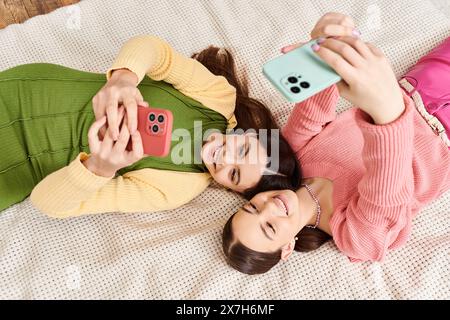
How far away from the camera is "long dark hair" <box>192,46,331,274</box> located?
105 centimetres

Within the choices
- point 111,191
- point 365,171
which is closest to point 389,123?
point 365,171

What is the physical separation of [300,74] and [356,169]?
0.45 meters

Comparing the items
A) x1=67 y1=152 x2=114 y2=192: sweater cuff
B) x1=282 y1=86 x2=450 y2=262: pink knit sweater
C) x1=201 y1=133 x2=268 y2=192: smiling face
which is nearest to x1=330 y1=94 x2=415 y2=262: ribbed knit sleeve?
x1=282 y1=86 x2=450 y2=262: pink knit sweater

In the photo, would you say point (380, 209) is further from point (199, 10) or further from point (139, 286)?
point (199, 10)

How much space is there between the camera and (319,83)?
2.34 feet

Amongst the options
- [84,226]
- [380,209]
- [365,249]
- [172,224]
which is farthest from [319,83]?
[84,226]

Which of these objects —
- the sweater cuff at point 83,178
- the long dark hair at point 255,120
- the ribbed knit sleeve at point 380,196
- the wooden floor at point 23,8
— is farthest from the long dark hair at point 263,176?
the wooden floor at point 23,8

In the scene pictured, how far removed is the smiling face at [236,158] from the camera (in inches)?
41.7

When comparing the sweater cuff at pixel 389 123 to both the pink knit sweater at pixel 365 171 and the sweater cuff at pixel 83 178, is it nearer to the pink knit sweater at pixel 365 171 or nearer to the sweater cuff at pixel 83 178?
the pink knit sweater at pixel 365 171

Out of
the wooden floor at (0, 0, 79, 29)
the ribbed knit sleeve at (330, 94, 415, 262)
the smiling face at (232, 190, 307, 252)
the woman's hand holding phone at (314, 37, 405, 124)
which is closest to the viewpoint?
the woman's hand holding phone at (314, 37, 405, 124)

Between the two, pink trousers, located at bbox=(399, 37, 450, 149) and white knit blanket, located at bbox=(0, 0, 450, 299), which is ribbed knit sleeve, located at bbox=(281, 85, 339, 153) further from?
pink trousers, located at bbox=(399, 37, 450, 149)

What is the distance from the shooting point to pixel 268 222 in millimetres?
1018

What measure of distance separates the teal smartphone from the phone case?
189 mm

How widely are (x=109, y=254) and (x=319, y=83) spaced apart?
673mm
